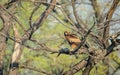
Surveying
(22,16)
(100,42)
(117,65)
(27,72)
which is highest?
(100,42)

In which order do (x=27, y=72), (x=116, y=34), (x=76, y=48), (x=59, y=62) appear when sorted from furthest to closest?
1. (x=27, y=72)
2. (x=59, y=62)
3. (x=116, y=34)
4. (x=76, y=48)

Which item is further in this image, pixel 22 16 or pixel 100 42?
pixel 22 16

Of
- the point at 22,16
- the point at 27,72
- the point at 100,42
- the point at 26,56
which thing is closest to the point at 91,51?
the point at 100,42

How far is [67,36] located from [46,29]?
820 centimetres

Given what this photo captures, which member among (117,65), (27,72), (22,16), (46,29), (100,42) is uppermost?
(100,42)

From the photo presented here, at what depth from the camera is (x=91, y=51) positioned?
5.74 m

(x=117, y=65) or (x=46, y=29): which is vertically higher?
(x=46, y=29)

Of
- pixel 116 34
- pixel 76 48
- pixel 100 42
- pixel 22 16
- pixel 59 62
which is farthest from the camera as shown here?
pixel 59 62

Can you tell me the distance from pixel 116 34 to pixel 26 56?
8.20 m

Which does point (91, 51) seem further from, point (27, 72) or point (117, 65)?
point (27, 72)

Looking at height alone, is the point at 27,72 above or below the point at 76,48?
below

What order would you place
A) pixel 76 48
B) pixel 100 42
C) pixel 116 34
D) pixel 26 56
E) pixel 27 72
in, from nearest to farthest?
pixel 76 48, pixel 116 34, pixel 100 42, pixel 26 56, pixel 27 72

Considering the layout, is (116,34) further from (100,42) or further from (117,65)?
(117,65)

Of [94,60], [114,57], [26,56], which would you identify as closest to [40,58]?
[26,56]
